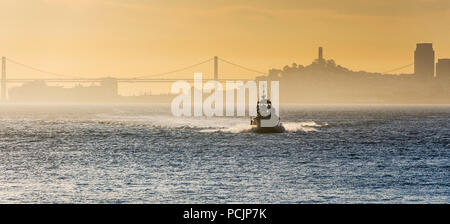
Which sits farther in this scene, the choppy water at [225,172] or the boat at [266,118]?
the boat at [266,118]

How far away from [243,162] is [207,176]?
32.2 ft

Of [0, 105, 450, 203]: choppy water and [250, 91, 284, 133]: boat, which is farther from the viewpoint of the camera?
[250, 91, 284, 133]: boat

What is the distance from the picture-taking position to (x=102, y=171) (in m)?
42.2

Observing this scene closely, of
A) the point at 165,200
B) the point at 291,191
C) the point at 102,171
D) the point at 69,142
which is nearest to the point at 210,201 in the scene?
the point at 165,200

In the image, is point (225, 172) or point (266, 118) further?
point (266, 118)

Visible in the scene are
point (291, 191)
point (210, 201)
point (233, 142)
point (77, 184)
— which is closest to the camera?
point (210, 201)

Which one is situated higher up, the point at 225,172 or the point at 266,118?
the point at 266,118
